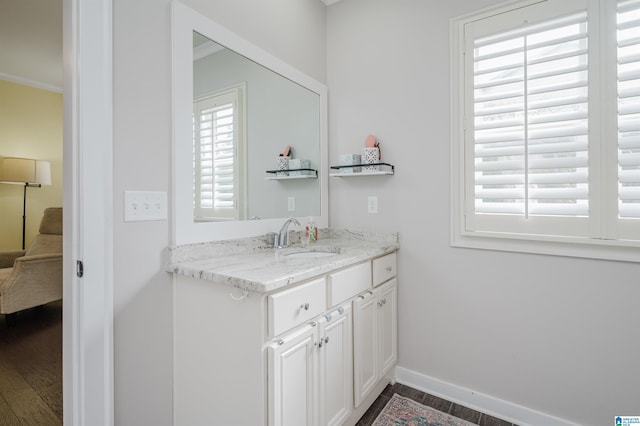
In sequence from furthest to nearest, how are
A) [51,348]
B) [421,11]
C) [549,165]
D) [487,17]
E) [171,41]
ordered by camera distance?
1. [51,348]
2. [421,11]
3. [487,17]
4. [549,165]
5. [171,41]

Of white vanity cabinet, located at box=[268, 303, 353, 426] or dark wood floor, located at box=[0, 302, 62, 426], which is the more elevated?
white vanity cabinet, located at box=[268, 303, 353, 426]

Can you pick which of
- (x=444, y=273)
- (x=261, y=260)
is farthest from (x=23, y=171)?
(x=444, y=273)

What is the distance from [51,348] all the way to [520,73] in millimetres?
3886

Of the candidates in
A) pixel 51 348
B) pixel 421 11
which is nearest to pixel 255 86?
pixel 421 11

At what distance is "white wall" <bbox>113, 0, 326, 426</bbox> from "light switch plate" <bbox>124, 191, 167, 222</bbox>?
22mm

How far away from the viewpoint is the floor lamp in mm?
3617

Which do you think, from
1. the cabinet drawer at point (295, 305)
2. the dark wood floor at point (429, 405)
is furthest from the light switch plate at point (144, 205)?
the dark wood floor at point (429, 405)

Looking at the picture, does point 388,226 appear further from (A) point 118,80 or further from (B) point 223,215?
(A) point 118,80

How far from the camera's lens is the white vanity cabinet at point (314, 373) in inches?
45.0

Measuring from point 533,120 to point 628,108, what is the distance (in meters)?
0.36

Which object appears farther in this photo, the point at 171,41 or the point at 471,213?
the point at 471,213

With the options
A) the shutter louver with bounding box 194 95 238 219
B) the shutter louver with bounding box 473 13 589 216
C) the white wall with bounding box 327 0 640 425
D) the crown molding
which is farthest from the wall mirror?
the crown molding

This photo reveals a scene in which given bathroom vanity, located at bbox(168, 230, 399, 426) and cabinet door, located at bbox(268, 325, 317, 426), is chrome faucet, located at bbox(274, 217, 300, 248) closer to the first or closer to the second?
bathroom vanity, located at bbox(168, 230, 399, 426)

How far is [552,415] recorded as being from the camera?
1633 mm
